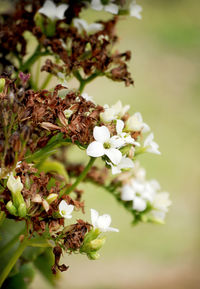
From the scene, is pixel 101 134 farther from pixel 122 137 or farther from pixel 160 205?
pixel 160 205

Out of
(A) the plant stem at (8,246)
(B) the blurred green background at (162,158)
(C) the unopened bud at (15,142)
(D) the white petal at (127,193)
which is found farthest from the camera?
(B) the blurred green background at (162,158)

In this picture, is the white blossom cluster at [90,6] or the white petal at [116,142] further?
the white blossom cluster at [90,6]

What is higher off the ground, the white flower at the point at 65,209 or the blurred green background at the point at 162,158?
the blurred green background at the point at 162,158

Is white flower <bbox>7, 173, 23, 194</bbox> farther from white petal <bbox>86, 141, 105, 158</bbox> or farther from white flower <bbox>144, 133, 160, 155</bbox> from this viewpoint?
white flower <bbox>144, 133, 160, 155</bbox>

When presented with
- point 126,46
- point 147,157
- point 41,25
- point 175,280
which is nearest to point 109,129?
point 41,25

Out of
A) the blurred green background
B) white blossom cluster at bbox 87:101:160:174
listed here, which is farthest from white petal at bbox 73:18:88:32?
the blurred green background

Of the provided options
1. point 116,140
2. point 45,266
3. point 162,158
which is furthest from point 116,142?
point 162,158

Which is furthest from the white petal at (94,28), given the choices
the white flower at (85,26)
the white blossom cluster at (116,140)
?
the white blossom cluster at (116,140)

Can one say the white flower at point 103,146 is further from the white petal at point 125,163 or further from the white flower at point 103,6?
the white flower at point 103,6
